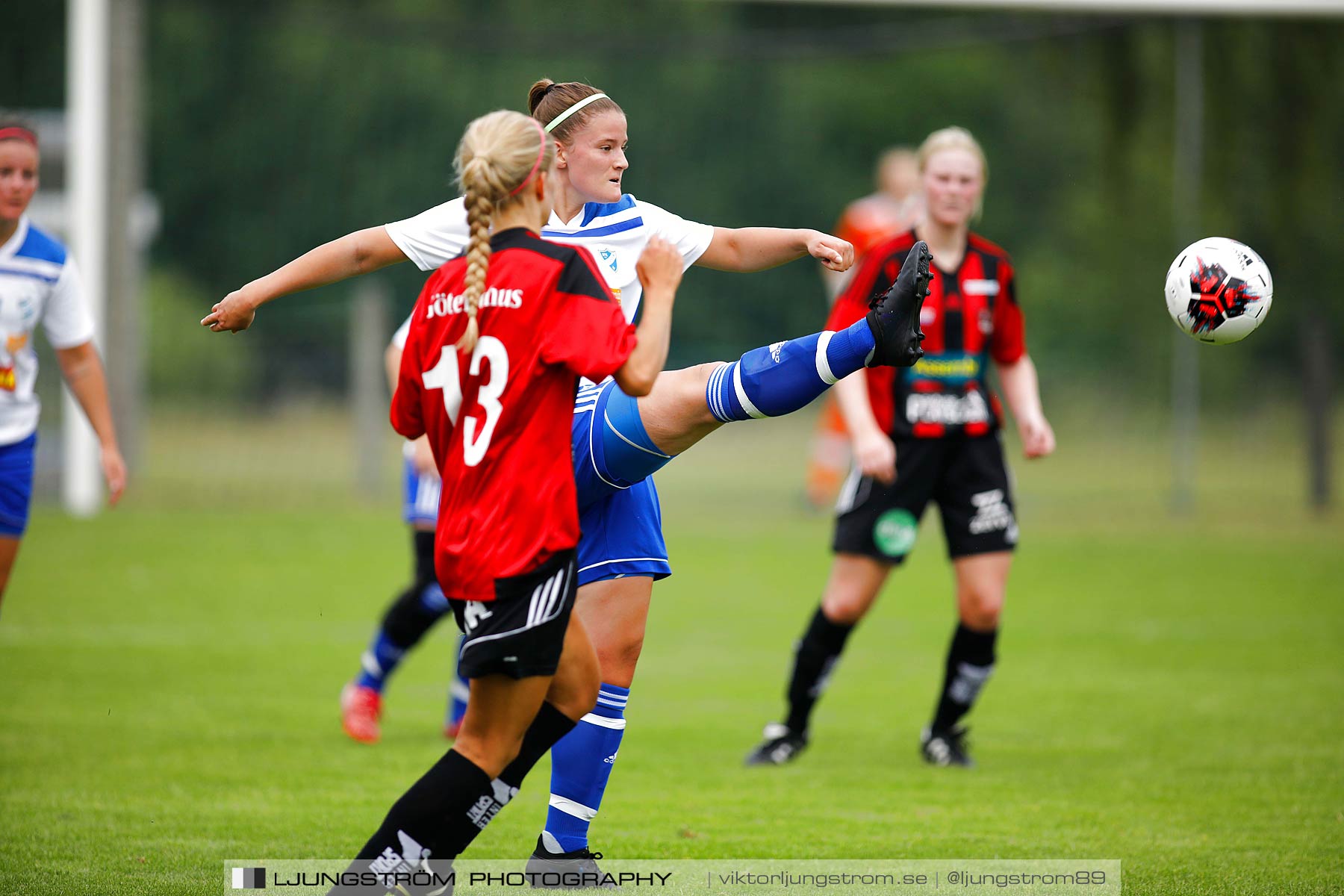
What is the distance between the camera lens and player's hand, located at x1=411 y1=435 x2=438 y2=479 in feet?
18.1

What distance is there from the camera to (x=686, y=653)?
8.02m

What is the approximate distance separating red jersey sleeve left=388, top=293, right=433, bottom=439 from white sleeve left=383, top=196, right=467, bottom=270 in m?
0.35

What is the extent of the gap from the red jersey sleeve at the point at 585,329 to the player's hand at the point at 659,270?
122 millimetres

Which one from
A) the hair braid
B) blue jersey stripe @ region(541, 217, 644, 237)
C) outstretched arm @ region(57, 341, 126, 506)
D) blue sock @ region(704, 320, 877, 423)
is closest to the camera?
the hair braid

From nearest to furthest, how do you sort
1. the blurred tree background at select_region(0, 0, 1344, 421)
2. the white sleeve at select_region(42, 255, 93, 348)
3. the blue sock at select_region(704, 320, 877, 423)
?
the blue sock at select_region(704, 320, 877, 423)
the white sleeve at select_region(42, 255, 93, 348)
the blurred tree background at select_region(0, 0, 1344, 421)

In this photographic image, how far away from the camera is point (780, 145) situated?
19.3 meters

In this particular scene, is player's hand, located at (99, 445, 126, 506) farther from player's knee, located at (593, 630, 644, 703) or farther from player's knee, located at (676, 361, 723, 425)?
player's knee, located at (676, 361, 723, 425)

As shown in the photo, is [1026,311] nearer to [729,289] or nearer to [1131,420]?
[1131,420]

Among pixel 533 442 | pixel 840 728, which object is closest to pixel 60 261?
pixel 533 442

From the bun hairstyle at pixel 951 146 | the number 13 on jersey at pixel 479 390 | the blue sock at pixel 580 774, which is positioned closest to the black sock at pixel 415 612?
the blue sock at pixel 580 774

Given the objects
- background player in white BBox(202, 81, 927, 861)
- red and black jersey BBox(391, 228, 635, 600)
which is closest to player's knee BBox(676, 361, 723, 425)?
background player in white BBox(202, 81, 927, 861)

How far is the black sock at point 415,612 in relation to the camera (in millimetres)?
5953

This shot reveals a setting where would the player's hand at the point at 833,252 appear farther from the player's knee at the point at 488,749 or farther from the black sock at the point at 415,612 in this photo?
the black sock at the point at 415,612

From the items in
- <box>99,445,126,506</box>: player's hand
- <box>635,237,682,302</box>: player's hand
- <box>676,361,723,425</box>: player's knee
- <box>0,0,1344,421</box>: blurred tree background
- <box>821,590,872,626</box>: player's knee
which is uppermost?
<box>0,0,1344,421</box>: blurred tree background
